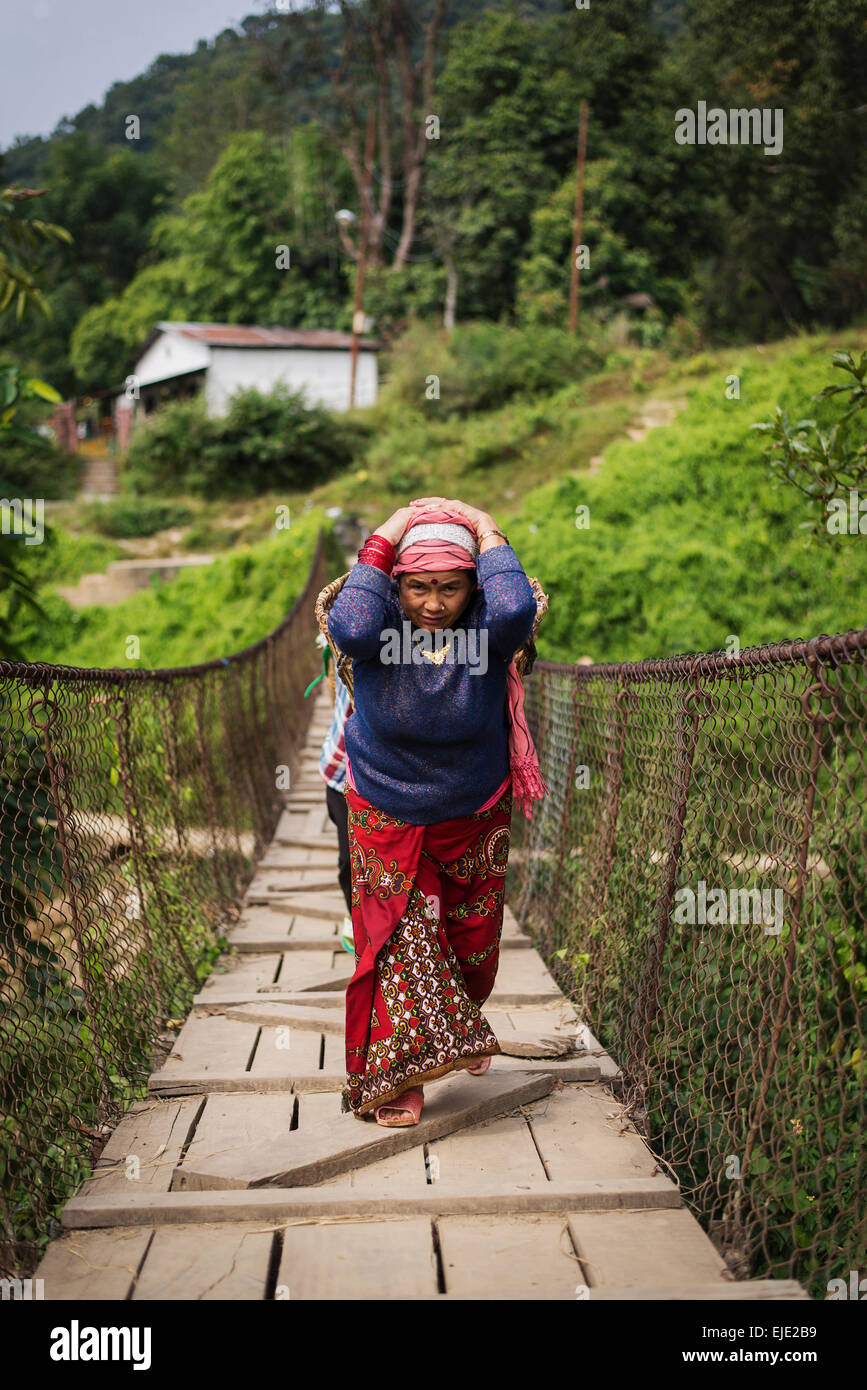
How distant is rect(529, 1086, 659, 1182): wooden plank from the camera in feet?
7.31

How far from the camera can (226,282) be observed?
30203 mm

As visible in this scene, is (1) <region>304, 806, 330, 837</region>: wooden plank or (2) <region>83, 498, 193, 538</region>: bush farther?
(2) <region>83, 498, 193, 538</region>: bush

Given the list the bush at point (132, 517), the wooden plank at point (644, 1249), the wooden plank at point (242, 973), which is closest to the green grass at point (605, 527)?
the bush at point (132, 517)

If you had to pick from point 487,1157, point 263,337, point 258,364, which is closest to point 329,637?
point 487,1157

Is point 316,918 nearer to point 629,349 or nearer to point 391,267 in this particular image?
point 629,349

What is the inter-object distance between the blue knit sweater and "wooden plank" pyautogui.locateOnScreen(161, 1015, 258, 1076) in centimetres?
93

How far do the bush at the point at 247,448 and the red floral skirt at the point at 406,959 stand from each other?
19050 mm

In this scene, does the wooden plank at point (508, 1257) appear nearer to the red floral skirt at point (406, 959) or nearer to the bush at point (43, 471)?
the red floral skirt at point (406, 959)

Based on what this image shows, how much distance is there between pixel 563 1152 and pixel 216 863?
2401 mm

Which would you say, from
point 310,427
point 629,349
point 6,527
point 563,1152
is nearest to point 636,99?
point 629,349

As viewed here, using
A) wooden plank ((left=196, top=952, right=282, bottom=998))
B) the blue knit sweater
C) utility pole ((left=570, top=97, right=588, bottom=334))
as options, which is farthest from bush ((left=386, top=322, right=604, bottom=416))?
the blue knit sweater

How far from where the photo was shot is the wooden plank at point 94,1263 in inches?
70.6

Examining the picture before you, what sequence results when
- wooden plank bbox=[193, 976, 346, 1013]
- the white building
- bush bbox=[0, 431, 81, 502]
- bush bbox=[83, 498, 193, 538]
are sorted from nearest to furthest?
wooden plank bbox=[193, 976, 346, 1013] < bush bbox=[83, 498, 193, 538] < bush bbox=[0, 431, 81, 502] < the white building

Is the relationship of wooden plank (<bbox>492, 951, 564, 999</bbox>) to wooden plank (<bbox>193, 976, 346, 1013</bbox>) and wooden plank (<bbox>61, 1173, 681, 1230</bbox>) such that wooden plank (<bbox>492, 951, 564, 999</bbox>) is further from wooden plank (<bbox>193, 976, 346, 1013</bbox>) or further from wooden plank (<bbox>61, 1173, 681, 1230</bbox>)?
wooden plank (<bbox>61, 1173, 681, 1230</bbox>)
